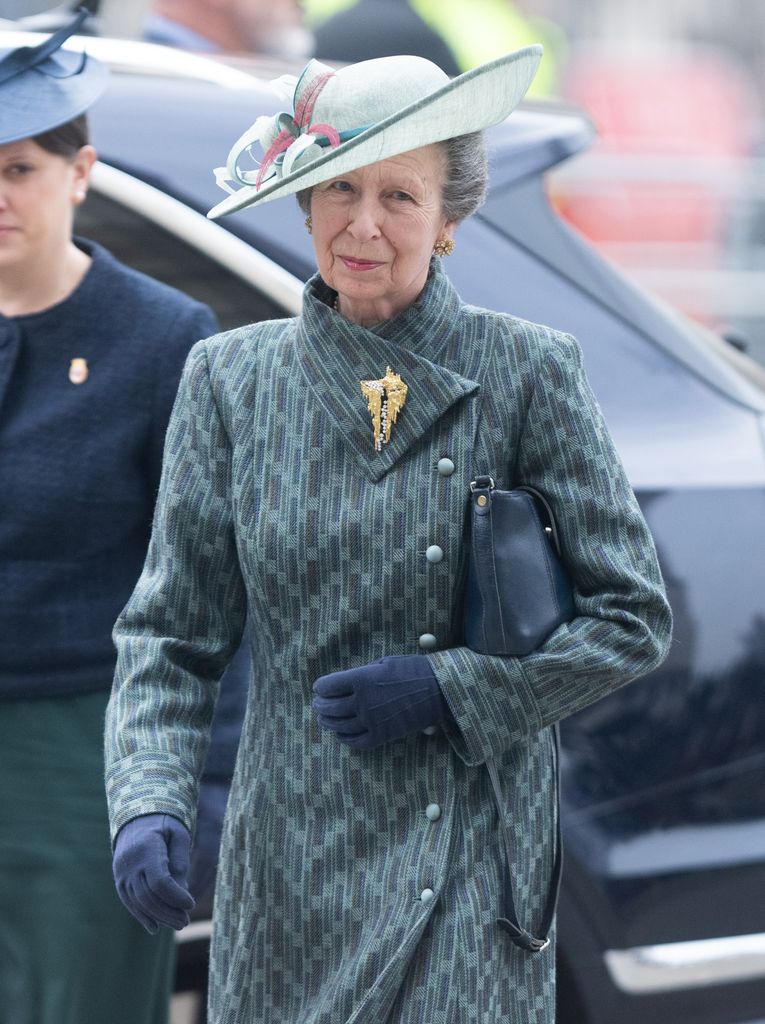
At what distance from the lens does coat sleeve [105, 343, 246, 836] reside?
6.17ft

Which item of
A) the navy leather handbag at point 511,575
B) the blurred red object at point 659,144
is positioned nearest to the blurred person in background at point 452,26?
the blurred red object at point 659,144

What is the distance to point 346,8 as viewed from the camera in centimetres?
505

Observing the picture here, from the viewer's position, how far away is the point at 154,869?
1740 millimetres

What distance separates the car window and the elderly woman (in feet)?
1.95

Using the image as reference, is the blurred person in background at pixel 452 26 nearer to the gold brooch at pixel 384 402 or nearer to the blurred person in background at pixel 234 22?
the blurred person in background at pixel 234 22

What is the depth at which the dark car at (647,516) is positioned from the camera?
7.89 ft

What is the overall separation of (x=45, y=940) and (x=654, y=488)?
3.38 feet

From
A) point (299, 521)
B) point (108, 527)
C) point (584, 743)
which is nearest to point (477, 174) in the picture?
point (299, 521)

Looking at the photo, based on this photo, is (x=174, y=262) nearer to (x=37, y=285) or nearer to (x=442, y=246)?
(x=37, y=285)

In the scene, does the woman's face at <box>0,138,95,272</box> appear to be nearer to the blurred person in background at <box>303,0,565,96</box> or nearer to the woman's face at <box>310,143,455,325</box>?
the woman's face at <box>310,143,455,325</box>

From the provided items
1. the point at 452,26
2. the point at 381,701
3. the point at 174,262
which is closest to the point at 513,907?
the point at 381,701

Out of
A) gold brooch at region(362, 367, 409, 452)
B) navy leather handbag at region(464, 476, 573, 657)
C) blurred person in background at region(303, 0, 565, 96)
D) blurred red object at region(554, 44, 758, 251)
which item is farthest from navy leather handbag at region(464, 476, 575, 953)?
blurred red object at region(554, 44, 758, 251)

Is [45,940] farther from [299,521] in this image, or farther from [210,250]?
[210,250]

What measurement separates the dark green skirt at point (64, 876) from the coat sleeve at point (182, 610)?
1.27ft
